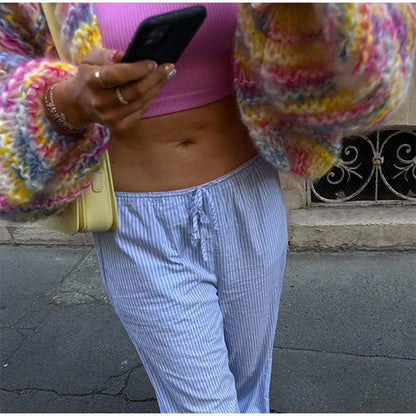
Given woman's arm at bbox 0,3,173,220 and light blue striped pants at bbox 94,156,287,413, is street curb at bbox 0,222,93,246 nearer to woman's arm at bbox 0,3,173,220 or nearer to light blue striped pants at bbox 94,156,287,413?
light blue striped pants at bbox 94,156,287,413

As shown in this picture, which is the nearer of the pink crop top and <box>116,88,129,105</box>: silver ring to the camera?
<box>116,88,129,105</box>: silver ring

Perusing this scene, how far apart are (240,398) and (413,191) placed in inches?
76.7

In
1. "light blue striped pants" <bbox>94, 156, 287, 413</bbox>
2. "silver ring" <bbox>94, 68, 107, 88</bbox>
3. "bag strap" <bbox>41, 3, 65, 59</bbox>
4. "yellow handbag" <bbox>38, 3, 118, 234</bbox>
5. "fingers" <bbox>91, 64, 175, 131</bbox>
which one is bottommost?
"light blue striped pants" <bbox>94, 156, 287, 413</bbox>

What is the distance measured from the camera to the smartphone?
0.72 meters

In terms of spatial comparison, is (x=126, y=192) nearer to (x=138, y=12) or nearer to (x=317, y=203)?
(x=138, y=12)

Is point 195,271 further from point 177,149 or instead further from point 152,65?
point 152,65

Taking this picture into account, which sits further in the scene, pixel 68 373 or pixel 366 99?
pixel 68 373

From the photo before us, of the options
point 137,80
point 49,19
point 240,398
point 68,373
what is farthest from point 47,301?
point 137,80

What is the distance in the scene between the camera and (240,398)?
153 centimetres

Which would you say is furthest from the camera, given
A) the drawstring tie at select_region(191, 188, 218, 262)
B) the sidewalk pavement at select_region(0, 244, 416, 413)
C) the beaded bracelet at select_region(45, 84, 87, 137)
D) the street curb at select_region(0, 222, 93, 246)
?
the street curb at select_region(0, 222, 93, 246)

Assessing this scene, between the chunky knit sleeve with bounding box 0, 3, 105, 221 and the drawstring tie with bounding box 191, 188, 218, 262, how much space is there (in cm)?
24

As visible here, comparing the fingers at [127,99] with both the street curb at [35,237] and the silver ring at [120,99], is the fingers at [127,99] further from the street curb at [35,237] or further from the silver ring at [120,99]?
the street curb at [35,237]

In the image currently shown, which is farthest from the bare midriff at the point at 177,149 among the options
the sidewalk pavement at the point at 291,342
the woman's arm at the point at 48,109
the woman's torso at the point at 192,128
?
the sidewalk pavement at the point at 291,342

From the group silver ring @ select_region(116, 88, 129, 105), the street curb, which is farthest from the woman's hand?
the street curb
